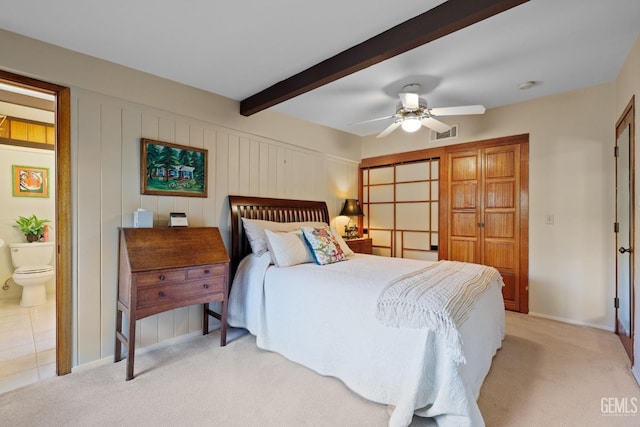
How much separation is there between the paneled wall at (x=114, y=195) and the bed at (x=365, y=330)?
15.8 inches

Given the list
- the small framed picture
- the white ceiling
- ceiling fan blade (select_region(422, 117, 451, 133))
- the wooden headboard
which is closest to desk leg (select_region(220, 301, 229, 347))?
the wooden headboard

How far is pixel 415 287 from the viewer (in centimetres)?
205

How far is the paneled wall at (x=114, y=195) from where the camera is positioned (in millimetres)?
2449

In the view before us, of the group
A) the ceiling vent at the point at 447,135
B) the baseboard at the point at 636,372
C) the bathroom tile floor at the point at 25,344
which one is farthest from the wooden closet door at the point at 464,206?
the bathroom tile floor at the point at 25,344

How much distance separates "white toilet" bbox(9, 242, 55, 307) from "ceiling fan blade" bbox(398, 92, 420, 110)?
474cm

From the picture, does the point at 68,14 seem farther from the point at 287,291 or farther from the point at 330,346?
the point at 330,346

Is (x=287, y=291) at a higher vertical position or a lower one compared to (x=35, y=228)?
lower

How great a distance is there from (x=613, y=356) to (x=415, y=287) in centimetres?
206

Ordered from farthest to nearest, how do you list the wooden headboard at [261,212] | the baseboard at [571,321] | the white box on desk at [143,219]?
the wooden headboard at [261,212]
the baseboard at [571,321]
the white box on desk at [143,219]

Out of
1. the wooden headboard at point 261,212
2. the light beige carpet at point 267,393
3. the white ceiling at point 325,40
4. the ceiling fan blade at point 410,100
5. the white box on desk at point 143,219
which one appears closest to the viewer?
Answer: the light beige carpet at point 267,393

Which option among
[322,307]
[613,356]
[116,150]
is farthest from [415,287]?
[116,150]

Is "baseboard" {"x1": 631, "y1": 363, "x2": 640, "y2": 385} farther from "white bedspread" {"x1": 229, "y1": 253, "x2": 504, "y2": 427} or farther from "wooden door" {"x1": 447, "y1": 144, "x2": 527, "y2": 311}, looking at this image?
"wooden door" {"x1": 447, "y1": 144, "x2": 527, "y2": 311}

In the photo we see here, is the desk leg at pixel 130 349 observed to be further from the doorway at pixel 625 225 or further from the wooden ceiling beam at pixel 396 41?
the doorway at pixel 625 225

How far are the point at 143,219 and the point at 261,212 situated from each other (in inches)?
51.7
